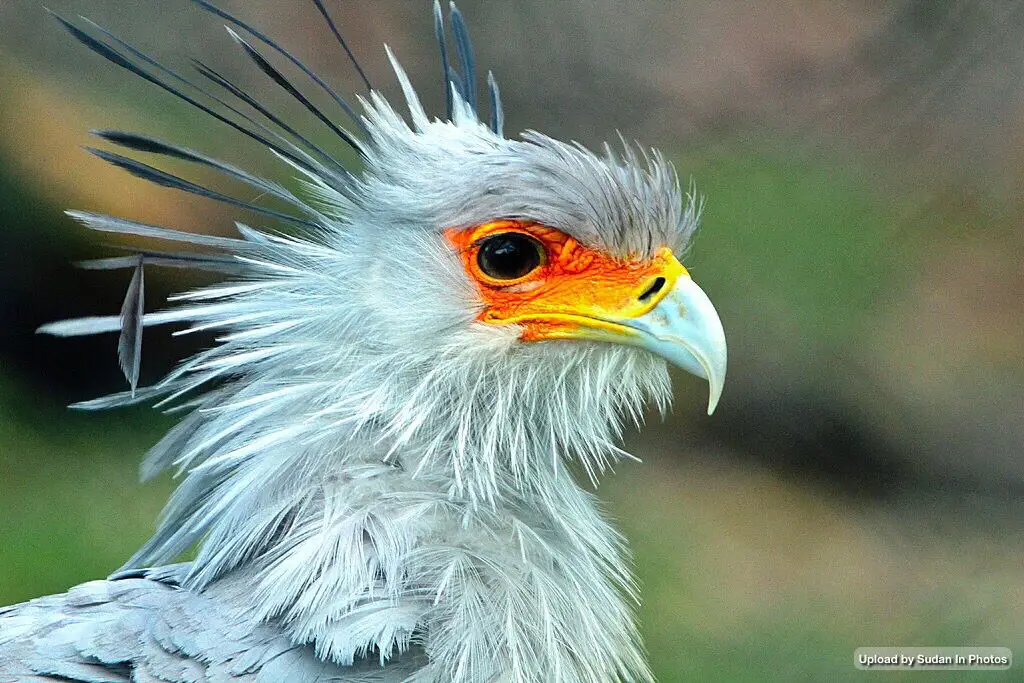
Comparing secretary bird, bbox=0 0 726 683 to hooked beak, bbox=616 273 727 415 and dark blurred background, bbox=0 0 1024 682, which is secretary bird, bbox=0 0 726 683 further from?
dark blurred background, bbox=0 0 1024 682

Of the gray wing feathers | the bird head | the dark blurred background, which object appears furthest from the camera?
the dark blurred background

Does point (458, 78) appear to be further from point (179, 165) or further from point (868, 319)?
point (868, 319)

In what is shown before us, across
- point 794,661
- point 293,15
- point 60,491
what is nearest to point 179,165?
point 293,15

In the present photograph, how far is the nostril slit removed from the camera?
126 cm

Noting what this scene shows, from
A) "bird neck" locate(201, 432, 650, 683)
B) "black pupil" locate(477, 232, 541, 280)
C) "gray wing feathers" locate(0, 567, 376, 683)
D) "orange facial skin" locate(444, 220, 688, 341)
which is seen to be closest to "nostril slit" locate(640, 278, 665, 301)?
"orange facial skin" locate(444, 220, 688, 341)

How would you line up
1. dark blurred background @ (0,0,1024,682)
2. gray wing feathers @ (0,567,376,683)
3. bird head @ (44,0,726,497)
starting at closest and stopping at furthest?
gray wing feathers @ (0,567,376,683) < bird head @ (44,0,726,497) < dark blurred background @ (0,0,1024,682)

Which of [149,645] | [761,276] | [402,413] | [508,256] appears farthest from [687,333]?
[761,276]

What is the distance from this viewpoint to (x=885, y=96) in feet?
10.3

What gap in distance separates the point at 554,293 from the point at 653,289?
128mm

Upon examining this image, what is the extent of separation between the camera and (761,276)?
302cm

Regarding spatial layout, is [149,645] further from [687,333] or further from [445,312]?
[687,333]

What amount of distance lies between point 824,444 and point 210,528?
2.30 m

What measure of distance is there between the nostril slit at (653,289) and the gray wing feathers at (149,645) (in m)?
0.54

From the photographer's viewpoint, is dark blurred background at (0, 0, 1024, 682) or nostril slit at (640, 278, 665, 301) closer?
nostril slit at (640, 278, 665, 301)
